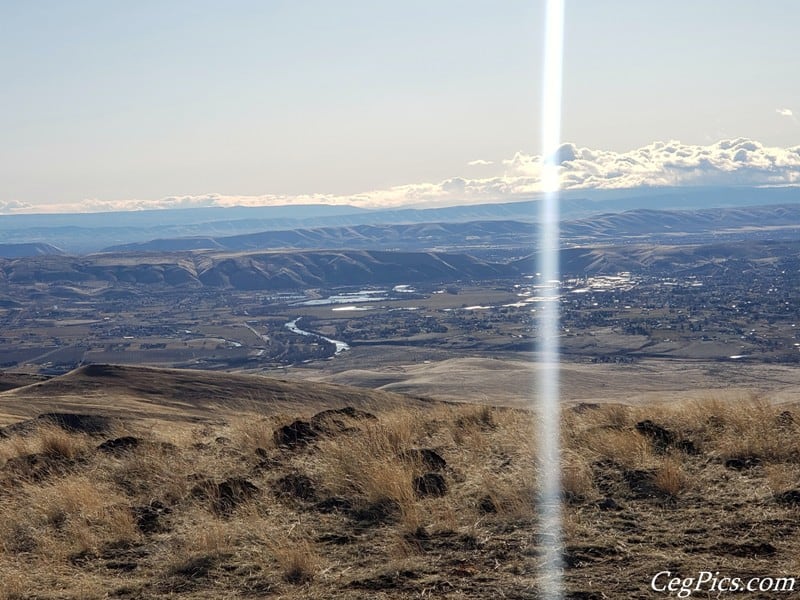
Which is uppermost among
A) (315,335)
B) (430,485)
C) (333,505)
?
(430,485)

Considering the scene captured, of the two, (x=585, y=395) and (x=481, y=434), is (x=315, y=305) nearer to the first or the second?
(x=585, y=395)

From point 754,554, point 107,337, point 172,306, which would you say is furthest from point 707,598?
point 172,306

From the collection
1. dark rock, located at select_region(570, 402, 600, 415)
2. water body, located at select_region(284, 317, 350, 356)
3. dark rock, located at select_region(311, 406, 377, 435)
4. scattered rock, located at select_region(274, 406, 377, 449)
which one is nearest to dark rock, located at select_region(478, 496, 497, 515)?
scattered rock, located at select_region(274, 406, 377, 449)

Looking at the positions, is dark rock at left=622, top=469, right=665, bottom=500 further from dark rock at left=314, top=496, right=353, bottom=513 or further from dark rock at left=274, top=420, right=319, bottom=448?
dark rock at left=274, top=420, right=319, bottom=448

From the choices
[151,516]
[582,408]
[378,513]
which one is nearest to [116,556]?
[151,516]

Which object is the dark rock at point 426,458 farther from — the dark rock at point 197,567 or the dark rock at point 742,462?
the dark rock at point 742,462

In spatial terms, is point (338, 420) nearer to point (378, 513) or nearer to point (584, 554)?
point (378, 513)
